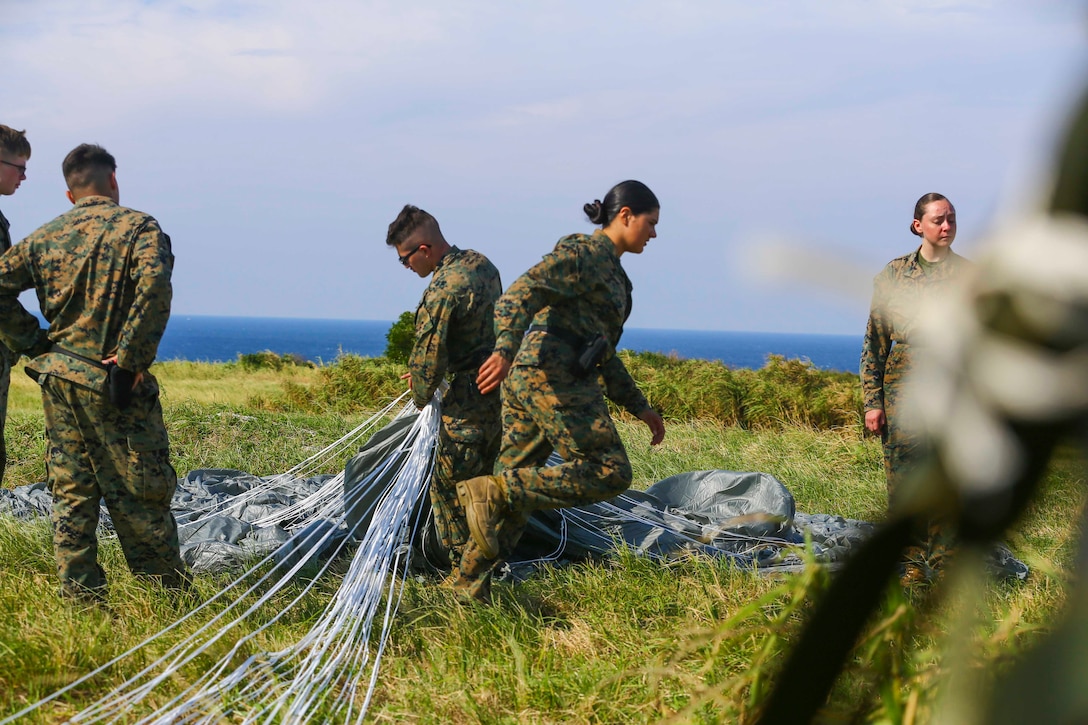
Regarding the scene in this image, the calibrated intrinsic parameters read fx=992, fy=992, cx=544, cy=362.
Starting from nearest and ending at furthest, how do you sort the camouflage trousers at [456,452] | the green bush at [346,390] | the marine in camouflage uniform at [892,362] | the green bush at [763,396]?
1. the marine in camouflage uniform at [892,362]
2. the camouflage trousers at [456,452]
3. the green bush at [763,396]
4. the green bush at [346,390]

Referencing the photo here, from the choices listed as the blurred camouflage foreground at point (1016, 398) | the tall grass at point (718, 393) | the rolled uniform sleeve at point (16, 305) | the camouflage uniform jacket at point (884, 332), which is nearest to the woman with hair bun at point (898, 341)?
the camouflage uniform jacket at point (884, 332)

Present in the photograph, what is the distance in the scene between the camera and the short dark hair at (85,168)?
14.3 feet

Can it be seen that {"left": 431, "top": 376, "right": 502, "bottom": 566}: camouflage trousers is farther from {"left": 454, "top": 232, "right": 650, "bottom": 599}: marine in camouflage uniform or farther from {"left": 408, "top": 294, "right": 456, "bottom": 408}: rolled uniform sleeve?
{"left": 454, "top": 232, "right": 650, "bottom": 599}: marine in camouflage uniform

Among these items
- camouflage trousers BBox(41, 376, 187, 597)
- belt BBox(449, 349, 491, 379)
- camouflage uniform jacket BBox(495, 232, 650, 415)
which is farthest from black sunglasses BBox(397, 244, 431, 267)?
camouflage trousers BBox(41, 376, 187, 597)

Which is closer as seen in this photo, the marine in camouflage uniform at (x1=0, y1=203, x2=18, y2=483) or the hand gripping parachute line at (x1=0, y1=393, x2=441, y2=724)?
the hand gripping parachute line at (x1=0, y1=393, x2=441, y2=724)

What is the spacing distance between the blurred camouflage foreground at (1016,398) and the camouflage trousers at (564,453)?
3.95 metres

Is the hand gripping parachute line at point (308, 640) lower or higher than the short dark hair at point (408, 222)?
lower

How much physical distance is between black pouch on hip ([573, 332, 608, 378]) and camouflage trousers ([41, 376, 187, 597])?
181 centimetres

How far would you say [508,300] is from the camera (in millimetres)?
4219

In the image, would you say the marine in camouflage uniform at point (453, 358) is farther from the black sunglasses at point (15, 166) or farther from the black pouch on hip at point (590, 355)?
the black sunglasses at point (15, 166)

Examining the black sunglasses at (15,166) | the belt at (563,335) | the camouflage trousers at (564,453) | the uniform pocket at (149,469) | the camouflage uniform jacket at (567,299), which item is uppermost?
the black sunglasses at (15,166)

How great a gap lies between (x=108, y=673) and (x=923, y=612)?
3.53 meters

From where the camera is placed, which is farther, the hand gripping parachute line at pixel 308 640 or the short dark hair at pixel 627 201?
the short dark hair at pixel 627 201

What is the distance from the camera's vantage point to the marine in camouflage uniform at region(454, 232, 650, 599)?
4309 millimetres
